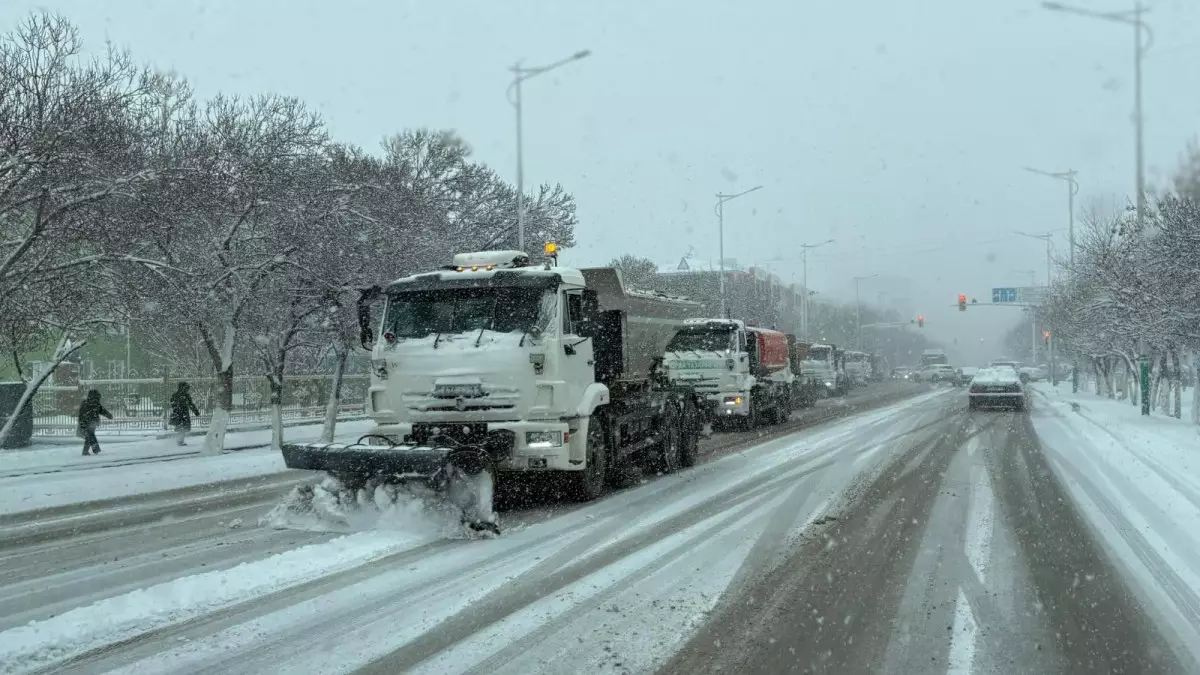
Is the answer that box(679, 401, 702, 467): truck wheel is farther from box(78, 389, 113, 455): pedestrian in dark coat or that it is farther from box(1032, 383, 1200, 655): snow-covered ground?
box(78, 389, 113, 455): pedestrian in dark coat

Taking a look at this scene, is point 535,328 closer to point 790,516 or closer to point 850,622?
point 790,516

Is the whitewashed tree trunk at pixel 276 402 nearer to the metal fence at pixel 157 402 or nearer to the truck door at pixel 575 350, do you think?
the metal fence at pixel 157 402

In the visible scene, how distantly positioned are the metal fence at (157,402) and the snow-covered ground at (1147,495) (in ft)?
77.1

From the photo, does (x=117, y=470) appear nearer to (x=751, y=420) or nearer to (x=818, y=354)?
(x=751, y=420)

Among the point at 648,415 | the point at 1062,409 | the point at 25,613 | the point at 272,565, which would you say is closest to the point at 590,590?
the point at 272,565

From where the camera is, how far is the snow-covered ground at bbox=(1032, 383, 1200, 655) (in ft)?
24.2

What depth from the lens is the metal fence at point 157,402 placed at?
2860 centimetres

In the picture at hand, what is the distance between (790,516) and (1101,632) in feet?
15.5

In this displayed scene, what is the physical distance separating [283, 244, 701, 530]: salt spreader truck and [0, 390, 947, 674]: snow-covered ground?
0.75 meters

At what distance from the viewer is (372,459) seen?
32.9 feet

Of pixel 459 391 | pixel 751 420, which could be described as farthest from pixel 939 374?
pixel 459 391

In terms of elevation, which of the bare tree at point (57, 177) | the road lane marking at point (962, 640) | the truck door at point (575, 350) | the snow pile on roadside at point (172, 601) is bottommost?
the road lane marking at point (962, 640)

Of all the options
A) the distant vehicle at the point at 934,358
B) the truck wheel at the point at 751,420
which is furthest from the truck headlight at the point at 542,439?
the distant vehicle at the point at 934,358

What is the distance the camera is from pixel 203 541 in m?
9.88
